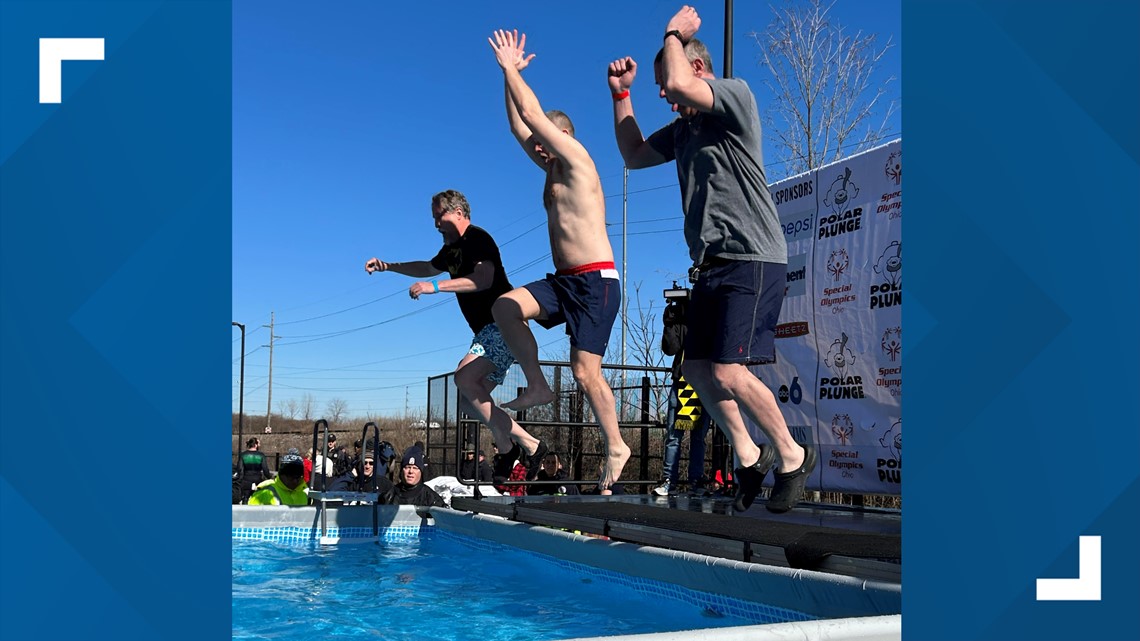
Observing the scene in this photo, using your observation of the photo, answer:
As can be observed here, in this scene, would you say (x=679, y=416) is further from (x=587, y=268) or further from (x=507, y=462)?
(x=587, y=268)

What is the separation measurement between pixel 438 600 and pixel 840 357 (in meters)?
4.53

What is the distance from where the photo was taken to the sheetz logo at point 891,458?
7.71 meters

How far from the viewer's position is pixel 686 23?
3555mm

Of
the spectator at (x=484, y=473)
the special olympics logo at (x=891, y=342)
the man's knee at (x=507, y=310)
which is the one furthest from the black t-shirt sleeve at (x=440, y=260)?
the spectator at (x=484, y=473)

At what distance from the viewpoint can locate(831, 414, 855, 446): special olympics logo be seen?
828 centimetres

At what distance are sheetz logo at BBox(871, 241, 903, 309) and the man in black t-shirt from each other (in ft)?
12.4

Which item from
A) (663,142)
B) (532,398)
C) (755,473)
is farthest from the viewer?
(532,398)

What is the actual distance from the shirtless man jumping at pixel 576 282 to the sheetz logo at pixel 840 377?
174 inches

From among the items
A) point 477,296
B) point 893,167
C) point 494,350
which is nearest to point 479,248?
point 477,296

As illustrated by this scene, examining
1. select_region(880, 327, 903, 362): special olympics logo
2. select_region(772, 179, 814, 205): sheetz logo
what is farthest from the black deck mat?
select_region(772, 179, 814, 205): sheetz logo
